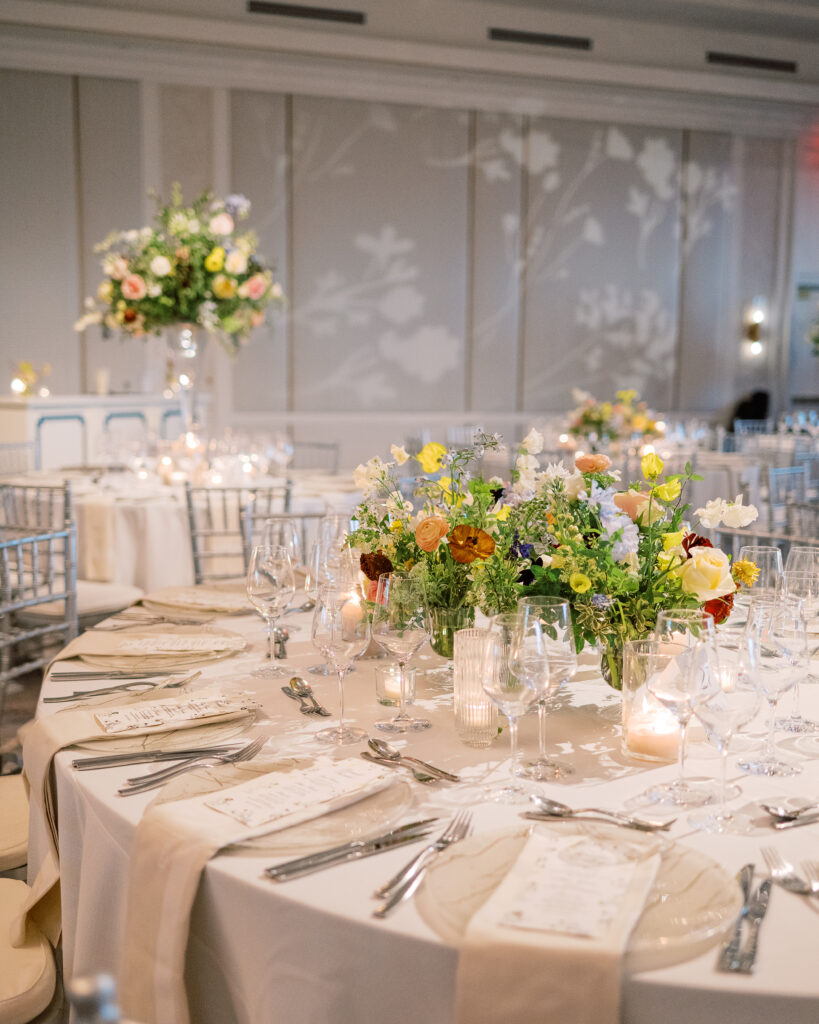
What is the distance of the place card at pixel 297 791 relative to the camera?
1.31m

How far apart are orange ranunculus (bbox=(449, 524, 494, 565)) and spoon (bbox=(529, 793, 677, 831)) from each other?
18.9 inches

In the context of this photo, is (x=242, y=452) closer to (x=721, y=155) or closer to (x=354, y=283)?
(x=354, y=283)

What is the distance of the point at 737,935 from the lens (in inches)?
41.4

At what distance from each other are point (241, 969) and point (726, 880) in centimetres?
57

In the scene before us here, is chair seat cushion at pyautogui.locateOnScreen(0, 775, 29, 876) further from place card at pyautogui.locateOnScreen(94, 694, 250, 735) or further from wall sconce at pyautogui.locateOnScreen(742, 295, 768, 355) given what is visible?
wall sconce at pyautogui.locateOnScreen(742, 295, 768, 355)

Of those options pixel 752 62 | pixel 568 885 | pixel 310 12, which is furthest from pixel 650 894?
pixel 752 62

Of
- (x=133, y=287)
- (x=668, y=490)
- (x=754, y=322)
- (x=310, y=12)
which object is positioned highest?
(x=310, y=12)

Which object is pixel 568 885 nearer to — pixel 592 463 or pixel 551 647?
pixel 551 647

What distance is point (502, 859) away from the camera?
1.21m

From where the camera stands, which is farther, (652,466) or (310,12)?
(310,12)

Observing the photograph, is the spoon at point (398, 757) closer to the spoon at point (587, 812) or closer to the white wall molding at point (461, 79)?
the spoon at point (587, 812)

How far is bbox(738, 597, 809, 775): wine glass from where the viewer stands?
144 centimetres

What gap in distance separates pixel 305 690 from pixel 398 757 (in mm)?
356

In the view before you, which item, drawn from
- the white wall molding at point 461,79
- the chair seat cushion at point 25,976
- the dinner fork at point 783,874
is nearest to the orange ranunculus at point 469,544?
the dinner fork at point 783,874
